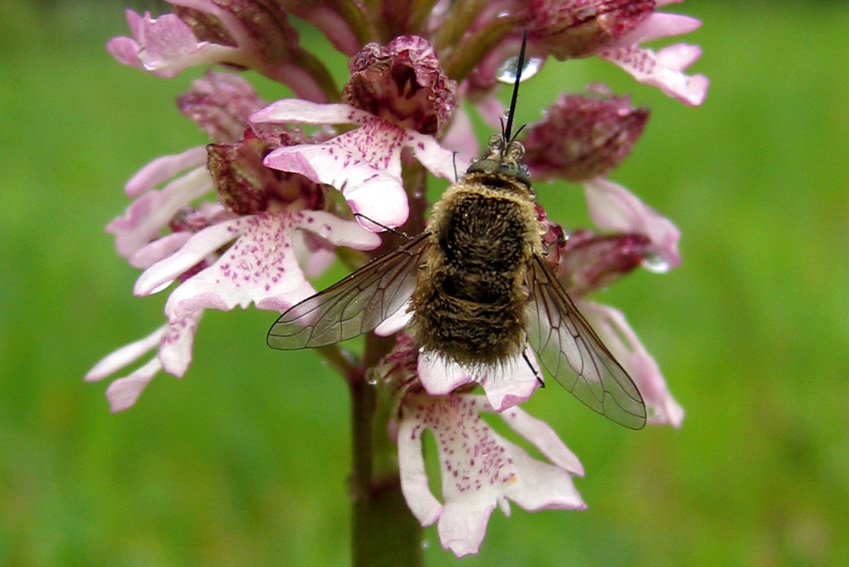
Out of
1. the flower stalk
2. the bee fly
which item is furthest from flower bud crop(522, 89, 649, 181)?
the bee fly

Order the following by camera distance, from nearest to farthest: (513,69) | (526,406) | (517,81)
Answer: (517,81), (513,69), (526,406)

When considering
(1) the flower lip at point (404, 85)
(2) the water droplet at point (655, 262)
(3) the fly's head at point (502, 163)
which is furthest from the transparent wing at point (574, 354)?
(2) the water droplet at point (655, 262)

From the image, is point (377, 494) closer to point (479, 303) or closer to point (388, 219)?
point (479, 303)

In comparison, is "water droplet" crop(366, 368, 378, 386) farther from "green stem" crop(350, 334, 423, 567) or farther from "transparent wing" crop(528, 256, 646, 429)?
"transparent wing" crop(528, 256, 646, 429)

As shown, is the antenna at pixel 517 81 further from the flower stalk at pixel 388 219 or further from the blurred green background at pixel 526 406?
the blurred green background at pixel 526 406

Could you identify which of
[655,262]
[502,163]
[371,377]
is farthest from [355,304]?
[655,262]

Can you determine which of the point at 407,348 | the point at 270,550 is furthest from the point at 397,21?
the point at 270,550
